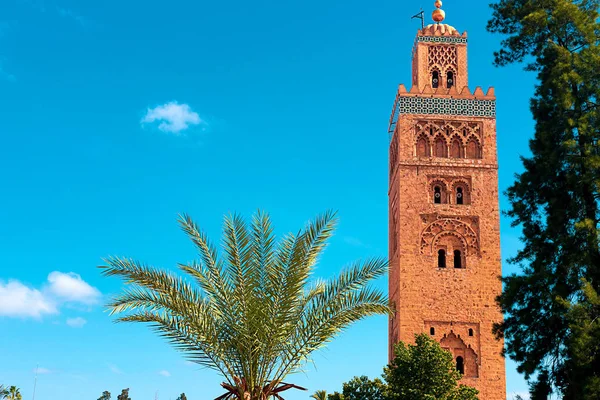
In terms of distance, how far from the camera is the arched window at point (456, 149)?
25.5m

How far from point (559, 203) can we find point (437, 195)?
11.5 meters

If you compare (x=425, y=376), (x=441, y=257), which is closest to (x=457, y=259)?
(x=441, y=257)

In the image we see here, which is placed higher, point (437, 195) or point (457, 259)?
point (437, 195)

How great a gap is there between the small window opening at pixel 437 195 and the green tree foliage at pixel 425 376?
8372 mm

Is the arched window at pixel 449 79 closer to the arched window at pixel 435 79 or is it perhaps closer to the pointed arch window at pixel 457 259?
the arched window at pixel 435 79

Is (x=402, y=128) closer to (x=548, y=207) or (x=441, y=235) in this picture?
(x=441, y=235)

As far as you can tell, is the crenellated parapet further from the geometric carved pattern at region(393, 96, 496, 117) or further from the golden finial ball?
the golden finial ball

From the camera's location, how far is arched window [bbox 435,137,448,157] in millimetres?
25547

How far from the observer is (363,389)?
18859mm

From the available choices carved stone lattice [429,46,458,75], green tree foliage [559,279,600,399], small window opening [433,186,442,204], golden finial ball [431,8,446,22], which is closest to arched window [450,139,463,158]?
small window opening [433,186,442,204]

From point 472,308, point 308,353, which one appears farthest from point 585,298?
point 472,308

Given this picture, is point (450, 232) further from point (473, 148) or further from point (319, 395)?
point (319, 395)

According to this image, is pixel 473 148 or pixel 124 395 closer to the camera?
pixel 473 148

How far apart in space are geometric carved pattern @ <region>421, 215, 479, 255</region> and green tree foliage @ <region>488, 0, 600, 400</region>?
10.3m
